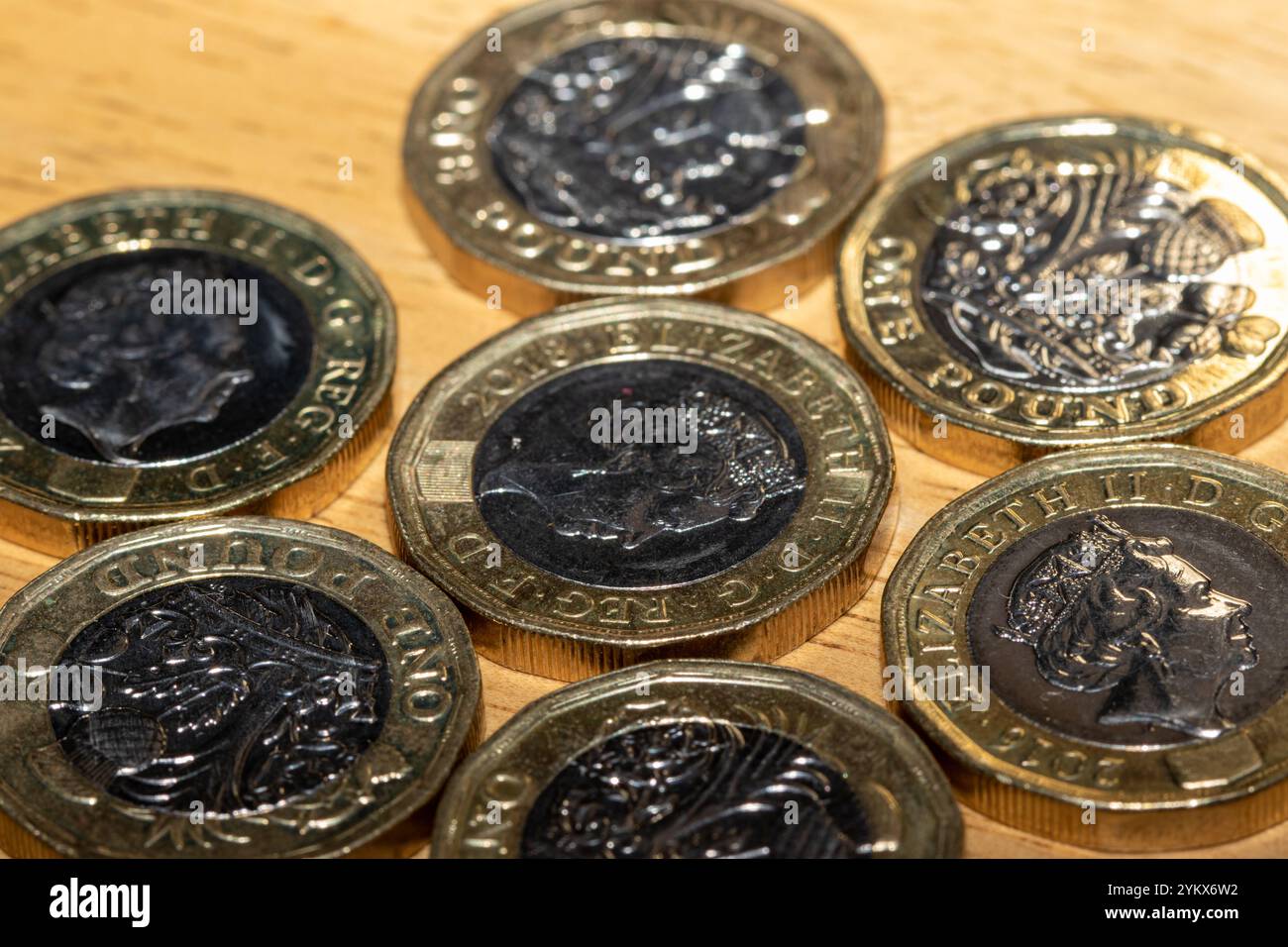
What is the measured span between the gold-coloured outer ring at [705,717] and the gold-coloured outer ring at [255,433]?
79 centimetres

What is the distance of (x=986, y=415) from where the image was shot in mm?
3756

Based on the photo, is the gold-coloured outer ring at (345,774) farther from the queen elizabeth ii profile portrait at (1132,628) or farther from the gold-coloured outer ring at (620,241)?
the queen elizabeth ii profile portrait at (1132,628)

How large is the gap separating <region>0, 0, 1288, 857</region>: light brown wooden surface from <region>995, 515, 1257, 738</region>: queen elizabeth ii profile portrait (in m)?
0.99

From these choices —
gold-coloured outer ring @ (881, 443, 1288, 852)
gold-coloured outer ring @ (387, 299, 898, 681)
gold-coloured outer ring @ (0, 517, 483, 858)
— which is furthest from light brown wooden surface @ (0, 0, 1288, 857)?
gold-coloured outer ring @ (881, 443, 1288, 852)

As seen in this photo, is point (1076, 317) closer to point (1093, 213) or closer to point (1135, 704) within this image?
point (1093, 213)

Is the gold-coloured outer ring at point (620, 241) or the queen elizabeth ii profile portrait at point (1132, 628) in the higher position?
the gold-coloured outer ring at point (620, 241)

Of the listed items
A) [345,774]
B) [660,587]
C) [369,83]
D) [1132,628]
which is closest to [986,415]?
[1132,628]

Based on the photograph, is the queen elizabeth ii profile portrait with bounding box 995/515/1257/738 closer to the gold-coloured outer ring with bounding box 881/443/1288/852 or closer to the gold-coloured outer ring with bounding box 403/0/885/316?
the gold-coloured outer ring with bounding box 881/443/1288/852

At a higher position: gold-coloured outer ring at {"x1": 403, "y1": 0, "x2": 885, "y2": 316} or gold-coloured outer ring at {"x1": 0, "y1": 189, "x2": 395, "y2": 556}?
gold-coloured outer ring at {"x1": 403, "y1": 0, "x2": 885, "y2": 316}

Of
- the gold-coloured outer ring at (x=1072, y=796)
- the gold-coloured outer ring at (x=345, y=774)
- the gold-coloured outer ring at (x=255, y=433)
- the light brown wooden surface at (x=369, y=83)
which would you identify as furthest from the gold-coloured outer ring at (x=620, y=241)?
the gold-coloured outer ring at (x=1072, y=796)

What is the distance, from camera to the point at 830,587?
11.5ft

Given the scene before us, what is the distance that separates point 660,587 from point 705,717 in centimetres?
29

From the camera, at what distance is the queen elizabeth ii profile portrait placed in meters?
3.25

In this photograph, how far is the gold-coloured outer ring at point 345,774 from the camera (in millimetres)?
3182
